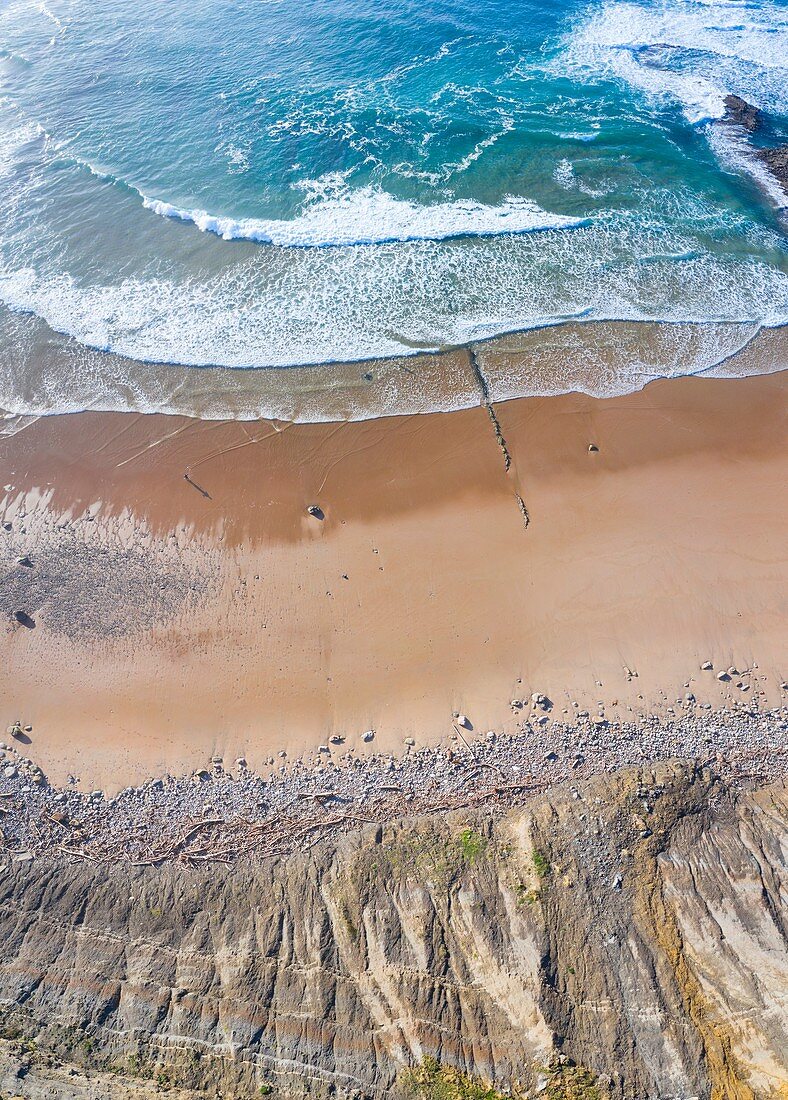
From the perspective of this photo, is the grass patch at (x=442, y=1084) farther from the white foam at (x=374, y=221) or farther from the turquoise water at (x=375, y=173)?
the white foam at (x=374, y=221)

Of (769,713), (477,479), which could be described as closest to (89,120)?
(477,479)

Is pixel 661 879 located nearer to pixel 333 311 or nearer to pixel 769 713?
pixel 769 713

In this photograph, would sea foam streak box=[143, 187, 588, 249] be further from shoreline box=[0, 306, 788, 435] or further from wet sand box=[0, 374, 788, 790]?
wet sand box=[0, 374, 788, 790]

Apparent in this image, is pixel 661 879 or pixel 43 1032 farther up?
pixel 43 1032

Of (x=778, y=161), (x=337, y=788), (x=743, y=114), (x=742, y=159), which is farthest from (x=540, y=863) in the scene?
(x=743, y=114)

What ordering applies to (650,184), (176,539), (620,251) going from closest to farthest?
1. (176,539)
2. (620,251)
3. (650,184)

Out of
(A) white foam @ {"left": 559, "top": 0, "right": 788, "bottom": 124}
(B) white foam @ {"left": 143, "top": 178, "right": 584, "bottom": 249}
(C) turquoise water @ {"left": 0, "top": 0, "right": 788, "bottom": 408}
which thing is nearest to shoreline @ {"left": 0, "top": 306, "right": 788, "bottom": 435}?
(C) turquoise water @ {"left": 0, "top": 0, "right": 788, "bottom": 408}

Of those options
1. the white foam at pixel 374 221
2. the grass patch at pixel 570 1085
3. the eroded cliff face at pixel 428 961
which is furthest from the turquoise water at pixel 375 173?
the grass patch at pixel 570 1085
